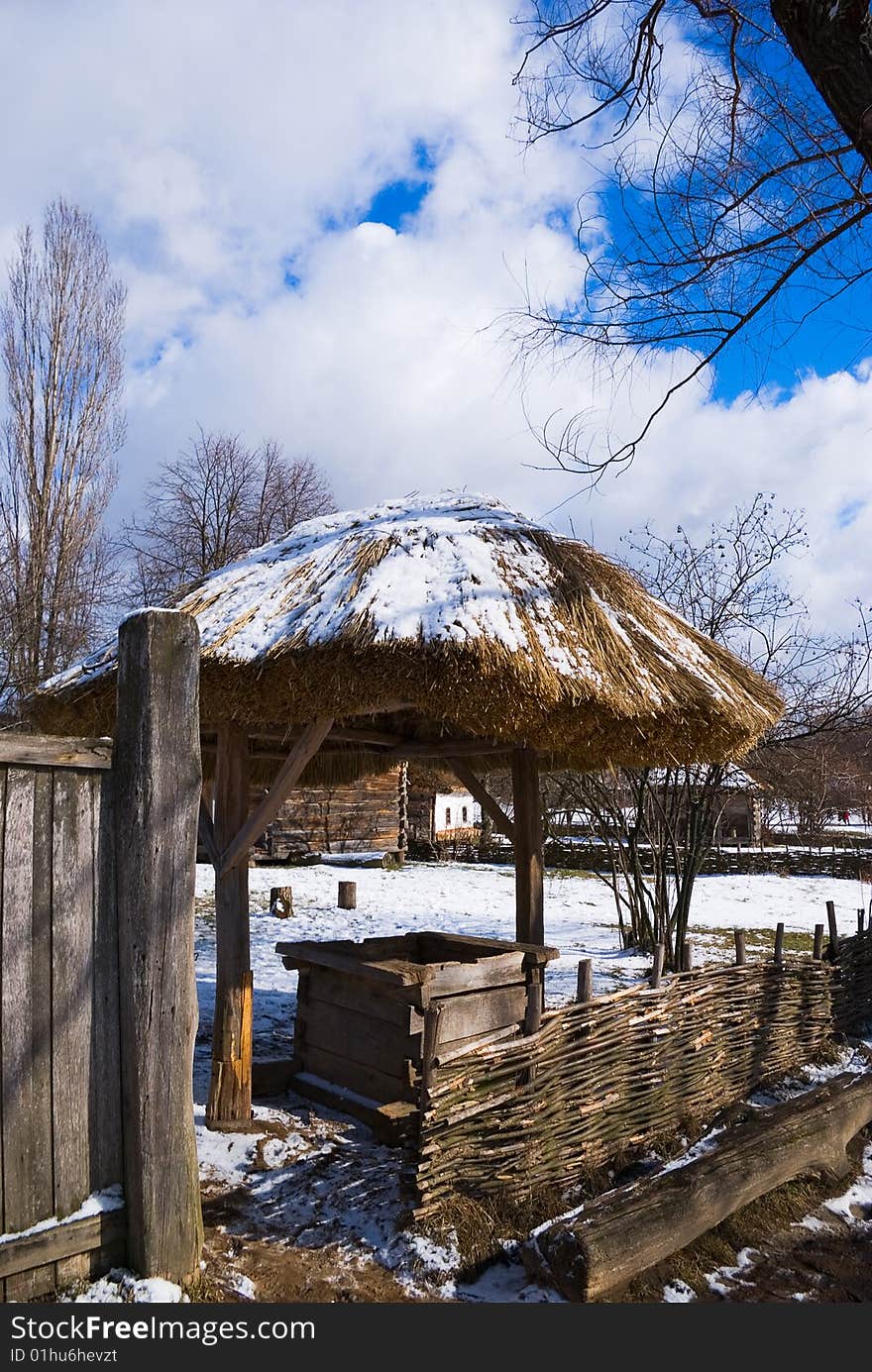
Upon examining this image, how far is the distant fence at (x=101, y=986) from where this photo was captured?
273 cm

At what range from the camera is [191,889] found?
10.2ft

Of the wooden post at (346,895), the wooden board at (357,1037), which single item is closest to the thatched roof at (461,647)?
the wooden board at (357,1037)

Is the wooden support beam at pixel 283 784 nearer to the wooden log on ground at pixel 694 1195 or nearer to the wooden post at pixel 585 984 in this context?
the wooden post at pixel 585 984

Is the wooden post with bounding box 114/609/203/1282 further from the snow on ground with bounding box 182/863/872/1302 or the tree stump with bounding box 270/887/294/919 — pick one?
the tree stump with bounding box 270/887/294/919

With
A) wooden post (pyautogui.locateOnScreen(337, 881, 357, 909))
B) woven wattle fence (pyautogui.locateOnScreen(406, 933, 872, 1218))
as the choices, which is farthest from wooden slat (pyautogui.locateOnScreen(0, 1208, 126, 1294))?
wooden post (pyautogui.locateOnScreen(337, 881, 357, 909))

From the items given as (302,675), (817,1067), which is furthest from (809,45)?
(817,1067)

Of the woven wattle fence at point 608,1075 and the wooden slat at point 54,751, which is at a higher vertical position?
the wooden slat at point 54,751

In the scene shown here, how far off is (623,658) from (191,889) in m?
2.84

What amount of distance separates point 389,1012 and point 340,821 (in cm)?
1364

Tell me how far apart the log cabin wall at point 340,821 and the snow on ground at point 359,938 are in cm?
93

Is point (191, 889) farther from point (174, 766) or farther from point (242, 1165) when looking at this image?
point (242, 1165)

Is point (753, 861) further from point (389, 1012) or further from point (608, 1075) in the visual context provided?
point (389, 1012)

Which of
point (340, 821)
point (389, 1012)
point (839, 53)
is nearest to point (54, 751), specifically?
point (389, 1012)

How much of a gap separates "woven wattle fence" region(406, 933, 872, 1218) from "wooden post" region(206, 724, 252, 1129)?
4.86ft
